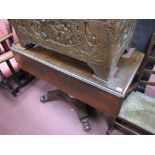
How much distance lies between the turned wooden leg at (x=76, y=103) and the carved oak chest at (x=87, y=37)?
729 millimetres

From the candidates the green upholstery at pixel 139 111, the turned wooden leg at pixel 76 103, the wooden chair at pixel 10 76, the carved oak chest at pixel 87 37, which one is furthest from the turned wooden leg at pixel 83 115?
the wooden chair at pixel 10 76

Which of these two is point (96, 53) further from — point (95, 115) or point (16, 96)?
point (16, 96)

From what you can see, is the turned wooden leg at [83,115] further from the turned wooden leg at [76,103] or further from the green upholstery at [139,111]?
the green upholstery at [139,111]

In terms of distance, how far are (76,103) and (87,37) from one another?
96cm

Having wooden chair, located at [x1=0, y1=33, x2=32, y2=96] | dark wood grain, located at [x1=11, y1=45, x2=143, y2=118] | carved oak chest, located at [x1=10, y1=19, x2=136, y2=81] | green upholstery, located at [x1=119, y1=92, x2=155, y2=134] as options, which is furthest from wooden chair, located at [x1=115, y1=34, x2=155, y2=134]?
wooden chair, located at [x1=0, y1=33, x2=32, y2=96]

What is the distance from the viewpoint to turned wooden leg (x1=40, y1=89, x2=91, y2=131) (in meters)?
1.55

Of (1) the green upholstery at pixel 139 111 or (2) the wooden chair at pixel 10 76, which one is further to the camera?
(2) the wooden chair at pixel 10 76

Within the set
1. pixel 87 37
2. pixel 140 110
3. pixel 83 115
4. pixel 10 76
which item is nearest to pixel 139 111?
pixel 140 110

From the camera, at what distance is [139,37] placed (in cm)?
129

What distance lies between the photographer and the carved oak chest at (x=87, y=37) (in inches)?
27.8

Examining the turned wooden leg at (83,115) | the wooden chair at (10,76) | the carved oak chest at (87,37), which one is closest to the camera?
the carved oak chest at (87,37)

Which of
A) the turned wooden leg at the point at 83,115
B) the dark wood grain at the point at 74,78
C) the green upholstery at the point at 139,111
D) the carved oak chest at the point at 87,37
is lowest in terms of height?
the turned wooden leg at the point at 83,115

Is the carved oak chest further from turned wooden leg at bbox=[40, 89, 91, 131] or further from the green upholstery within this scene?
turned wooden leg at bbox=[40, 89, 91, 131]
